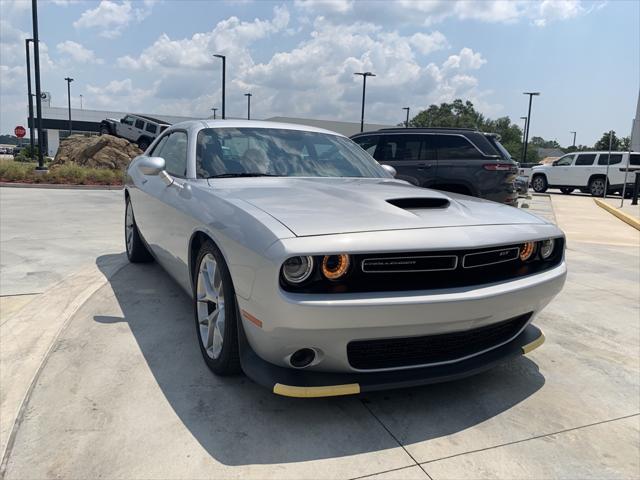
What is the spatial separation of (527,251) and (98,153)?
18.7m

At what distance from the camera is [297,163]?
3.63m

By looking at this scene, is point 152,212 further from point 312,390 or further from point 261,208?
point 312,390

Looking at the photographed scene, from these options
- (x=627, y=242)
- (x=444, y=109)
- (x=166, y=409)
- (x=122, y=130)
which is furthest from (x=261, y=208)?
(x=444, y=109)

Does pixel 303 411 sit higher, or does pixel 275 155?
pixel 275 155

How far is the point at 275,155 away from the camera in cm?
361

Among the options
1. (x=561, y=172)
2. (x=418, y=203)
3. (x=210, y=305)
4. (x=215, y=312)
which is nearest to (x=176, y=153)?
(x=210, y=305)

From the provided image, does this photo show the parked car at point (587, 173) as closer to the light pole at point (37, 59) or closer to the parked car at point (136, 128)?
the parked car at point (136, 128)

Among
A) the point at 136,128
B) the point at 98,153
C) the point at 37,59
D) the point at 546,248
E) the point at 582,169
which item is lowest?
the point at 98,153

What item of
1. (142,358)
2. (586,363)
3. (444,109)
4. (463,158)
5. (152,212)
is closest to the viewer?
(142,358)

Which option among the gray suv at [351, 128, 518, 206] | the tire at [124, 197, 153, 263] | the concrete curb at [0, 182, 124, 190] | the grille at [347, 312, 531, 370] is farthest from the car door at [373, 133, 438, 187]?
the concrete curb at [0, 182, 124, 190]

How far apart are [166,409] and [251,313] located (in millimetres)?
689

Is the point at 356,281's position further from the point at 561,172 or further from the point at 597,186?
the point at 561,172

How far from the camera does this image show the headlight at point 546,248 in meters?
2.77

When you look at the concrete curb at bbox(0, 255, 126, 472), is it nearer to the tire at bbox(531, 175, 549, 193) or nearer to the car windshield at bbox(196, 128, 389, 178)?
the car windshield at bbox(196, 128, 389, 178)
